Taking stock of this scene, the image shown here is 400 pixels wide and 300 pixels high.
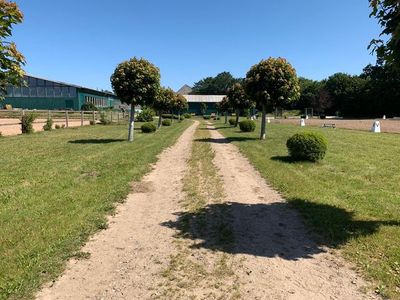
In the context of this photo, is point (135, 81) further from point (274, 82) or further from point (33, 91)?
point (33, 91)

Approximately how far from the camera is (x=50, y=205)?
7609 mm

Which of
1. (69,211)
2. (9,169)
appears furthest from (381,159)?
(9,169)

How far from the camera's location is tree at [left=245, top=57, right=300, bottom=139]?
21.2m

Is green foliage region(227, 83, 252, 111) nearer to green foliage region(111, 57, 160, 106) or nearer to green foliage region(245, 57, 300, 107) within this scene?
green foliage region(245, 57, 300, 107)

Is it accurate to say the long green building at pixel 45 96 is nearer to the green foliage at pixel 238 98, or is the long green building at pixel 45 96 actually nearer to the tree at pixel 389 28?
the green foliage at pixel 238 98

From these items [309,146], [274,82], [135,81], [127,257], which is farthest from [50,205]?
[274,82]

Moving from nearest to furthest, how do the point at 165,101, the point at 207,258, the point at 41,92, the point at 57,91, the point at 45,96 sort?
the point at 207,258, the point at 165,101, the point at 41,92, the point at 45,96, the point at 57,91

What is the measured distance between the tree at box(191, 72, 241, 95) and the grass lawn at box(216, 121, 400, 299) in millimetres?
136607

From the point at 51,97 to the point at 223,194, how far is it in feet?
216

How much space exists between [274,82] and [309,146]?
8.91 m

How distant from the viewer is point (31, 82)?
67.1 meters

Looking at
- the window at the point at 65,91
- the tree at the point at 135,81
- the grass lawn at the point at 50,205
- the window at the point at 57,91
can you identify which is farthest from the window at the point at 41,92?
the grass lawn at the point at 50,205

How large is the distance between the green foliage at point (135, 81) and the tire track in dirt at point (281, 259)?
13059mm

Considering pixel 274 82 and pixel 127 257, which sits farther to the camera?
pixel 274 82
